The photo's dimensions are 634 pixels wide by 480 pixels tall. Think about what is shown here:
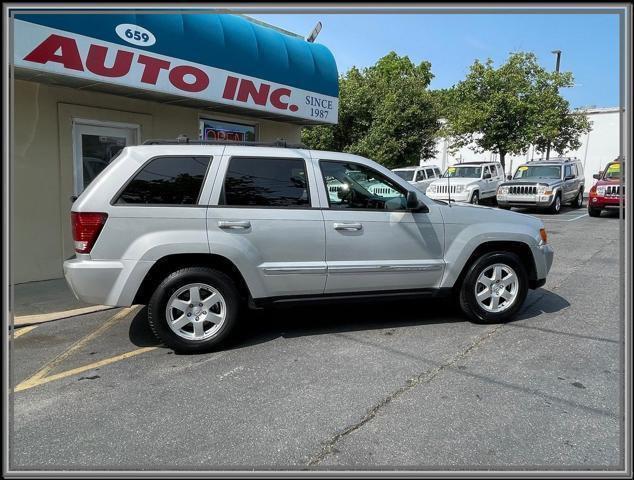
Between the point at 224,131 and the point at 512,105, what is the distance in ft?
53.0

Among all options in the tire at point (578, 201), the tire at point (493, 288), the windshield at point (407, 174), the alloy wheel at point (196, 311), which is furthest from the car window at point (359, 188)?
the tire at point (578, 201)

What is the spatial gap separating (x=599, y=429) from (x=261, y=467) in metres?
2.19

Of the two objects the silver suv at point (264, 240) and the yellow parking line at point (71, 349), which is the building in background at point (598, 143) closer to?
the silver suv at point (264, 240)

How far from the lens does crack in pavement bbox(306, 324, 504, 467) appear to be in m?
2.73

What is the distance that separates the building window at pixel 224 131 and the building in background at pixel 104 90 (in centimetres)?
5

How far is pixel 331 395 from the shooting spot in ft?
11.2

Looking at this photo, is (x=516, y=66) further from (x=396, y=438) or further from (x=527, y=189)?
(x=396, y=438)

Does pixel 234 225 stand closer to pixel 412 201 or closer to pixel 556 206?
pixel 412 201

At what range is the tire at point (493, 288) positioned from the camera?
4844 mm

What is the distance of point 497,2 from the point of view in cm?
288

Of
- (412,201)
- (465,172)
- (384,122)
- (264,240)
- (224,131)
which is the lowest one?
(264,240)

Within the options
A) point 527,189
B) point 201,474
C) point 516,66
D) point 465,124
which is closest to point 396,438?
point 201,474

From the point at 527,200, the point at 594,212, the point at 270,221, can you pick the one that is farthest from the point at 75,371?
the point at 594,212

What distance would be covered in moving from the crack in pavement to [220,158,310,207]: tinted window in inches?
75.7
